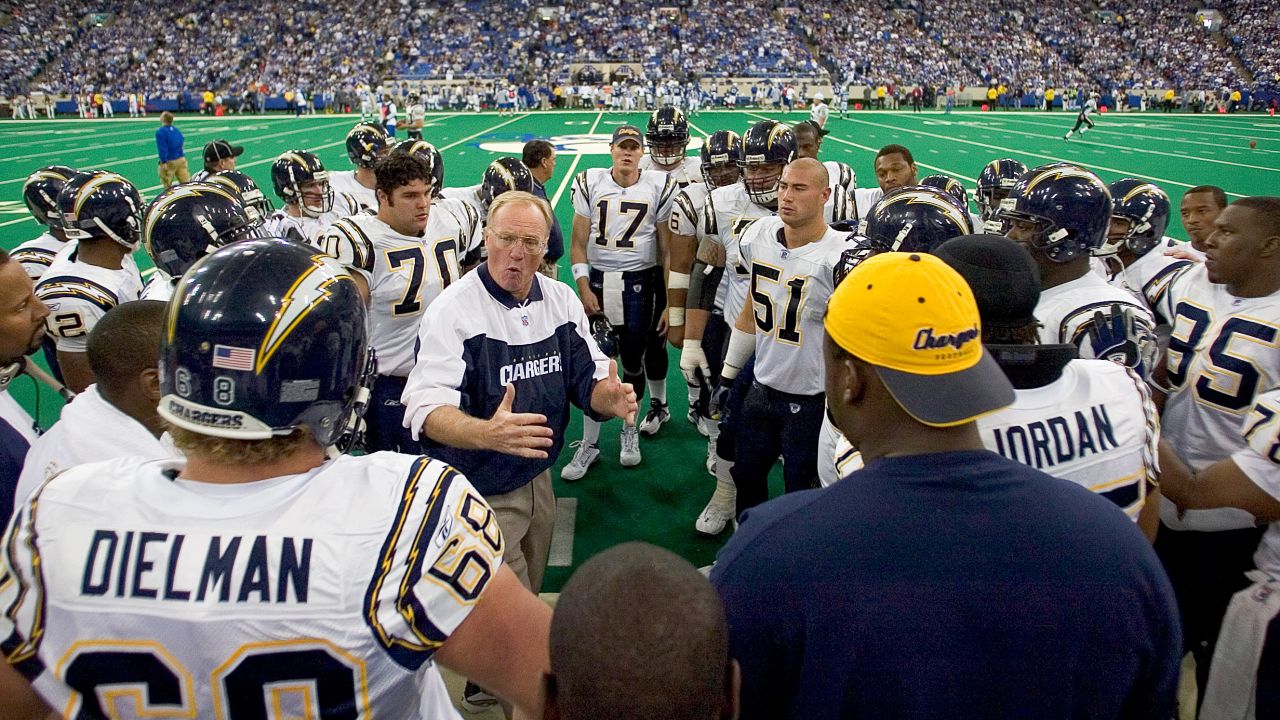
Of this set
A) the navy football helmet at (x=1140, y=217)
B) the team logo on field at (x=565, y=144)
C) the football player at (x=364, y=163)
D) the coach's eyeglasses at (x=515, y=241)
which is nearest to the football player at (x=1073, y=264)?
the navy football helmet at (x=1140, y=217)

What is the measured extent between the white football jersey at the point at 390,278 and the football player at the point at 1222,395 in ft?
11.2

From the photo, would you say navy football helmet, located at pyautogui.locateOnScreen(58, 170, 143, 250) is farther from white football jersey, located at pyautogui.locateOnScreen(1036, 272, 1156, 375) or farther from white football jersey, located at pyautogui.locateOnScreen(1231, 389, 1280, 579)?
white football jersey, located at pyautogui.locateOnScreen(1231, 389, 1280, 579)

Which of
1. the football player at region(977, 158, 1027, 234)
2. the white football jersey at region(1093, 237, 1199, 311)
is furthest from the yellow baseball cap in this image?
the football player at region(977, 158, 1027, 234)

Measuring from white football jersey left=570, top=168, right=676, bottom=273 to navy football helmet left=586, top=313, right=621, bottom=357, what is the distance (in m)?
0.51

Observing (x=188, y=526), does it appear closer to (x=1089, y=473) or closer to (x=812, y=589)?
(x=812, y=589)

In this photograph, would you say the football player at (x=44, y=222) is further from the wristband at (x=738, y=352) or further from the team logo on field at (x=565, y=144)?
the team logo on field at (x=565, y=144)

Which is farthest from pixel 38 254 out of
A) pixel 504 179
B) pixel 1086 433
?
pixel 1086 433

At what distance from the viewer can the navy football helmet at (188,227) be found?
3.52m

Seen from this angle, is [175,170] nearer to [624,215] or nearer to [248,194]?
[248,194]

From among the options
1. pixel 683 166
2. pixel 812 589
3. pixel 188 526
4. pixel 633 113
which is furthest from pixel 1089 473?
pixel 633 113

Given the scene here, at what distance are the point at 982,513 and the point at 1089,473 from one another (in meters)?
0.80

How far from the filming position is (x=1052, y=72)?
4712 cm

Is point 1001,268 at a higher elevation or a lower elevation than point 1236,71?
lower

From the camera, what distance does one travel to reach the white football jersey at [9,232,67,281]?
431 centimetres
